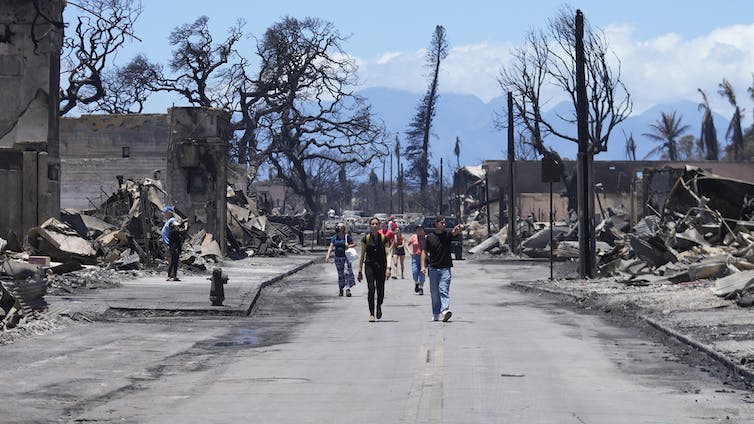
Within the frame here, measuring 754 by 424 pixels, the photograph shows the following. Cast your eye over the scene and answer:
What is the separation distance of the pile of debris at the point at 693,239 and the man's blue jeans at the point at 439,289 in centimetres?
830

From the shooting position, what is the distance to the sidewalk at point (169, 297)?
22.0 m

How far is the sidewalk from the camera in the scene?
2200cm

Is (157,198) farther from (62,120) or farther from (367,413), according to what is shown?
(367,413)

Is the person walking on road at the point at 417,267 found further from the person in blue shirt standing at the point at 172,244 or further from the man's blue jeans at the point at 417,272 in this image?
the person in blue shirt standing at the point at 172,244

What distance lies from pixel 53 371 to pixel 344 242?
610 inches

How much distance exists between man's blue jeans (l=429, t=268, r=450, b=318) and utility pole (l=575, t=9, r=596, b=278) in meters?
14.5

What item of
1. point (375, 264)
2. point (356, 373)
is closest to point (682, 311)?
point (375, 264)

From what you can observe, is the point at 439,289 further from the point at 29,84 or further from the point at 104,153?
the point at 104,153

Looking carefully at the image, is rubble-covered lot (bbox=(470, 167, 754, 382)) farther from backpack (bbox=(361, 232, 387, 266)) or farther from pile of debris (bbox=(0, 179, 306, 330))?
pile of debris (bbox=(0, 179, 306, 330))

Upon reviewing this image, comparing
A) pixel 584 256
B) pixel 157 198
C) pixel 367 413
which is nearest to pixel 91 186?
pixel 157 198

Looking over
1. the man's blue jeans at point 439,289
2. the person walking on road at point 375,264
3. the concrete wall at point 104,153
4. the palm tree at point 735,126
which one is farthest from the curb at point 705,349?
the palm tree at point 735,126

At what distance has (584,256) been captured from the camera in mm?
34875

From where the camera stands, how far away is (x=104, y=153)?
54562 mm

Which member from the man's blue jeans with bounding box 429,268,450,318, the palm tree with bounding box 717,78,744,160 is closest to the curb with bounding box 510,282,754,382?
the man's blue jeans with bounding box 429,268,450,318
